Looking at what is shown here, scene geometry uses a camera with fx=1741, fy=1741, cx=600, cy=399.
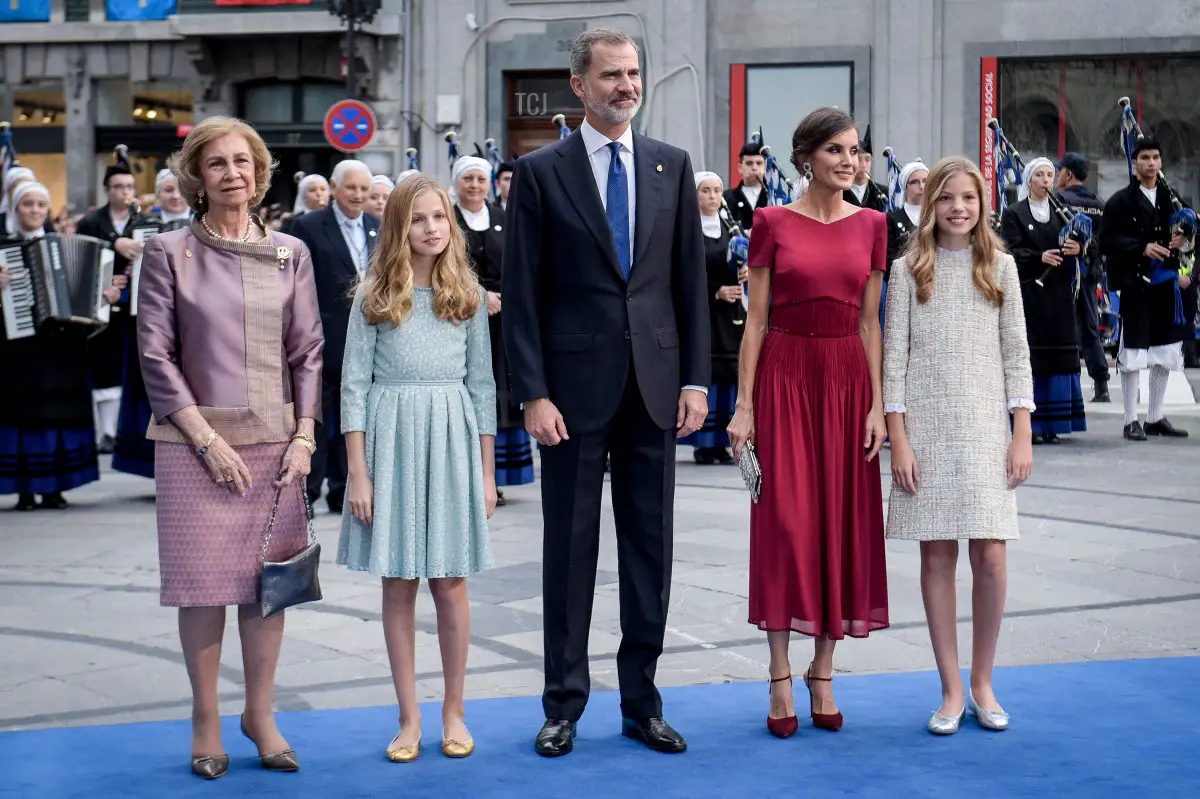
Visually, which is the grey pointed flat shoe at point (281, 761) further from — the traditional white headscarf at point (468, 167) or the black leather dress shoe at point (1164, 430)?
the black leather dress shoe at point (1164, 430)

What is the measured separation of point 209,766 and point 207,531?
25.9 inches

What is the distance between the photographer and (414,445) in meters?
5.15

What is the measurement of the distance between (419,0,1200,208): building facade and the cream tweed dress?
16981 millimetres

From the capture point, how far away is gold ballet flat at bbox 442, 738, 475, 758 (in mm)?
5059

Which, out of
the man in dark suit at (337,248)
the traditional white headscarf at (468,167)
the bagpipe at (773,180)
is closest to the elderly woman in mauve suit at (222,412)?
the man in dark suit at (337,248)

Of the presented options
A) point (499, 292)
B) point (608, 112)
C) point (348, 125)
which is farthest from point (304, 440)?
point (348, 125)

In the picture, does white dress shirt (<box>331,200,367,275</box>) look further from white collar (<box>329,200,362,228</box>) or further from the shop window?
the shop window

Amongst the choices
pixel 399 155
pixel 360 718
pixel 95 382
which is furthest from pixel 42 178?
pixel 360 718

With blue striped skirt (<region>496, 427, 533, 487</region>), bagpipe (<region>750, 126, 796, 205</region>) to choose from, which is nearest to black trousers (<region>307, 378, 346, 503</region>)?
blue striped skirt (<region>496, 427, 533, 487</region>)

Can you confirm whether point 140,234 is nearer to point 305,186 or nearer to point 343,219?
point 305,186

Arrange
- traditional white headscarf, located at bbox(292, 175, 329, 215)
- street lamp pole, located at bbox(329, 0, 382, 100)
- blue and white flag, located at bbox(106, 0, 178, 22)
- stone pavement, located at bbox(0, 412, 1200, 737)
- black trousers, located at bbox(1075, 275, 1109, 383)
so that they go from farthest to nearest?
blue and white flag, located at bbox(106, 0, 178, 22) → street lamp pole, located at bbox(329, 0, 382, 100) → black trousers, located at bbox(1075, 275, 1109, 383) → traditional white headscarf, located at bbox(292, 175, 329, 215) → stone pavement, located at bbox(0, 412, 1200, 737)

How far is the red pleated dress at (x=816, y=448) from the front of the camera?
5332 millimetres

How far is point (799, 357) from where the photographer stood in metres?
5.38

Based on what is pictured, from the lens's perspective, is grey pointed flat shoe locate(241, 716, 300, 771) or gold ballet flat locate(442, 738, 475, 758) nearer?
grey pointed flat shoe locate(241, 716, 300, 771)
